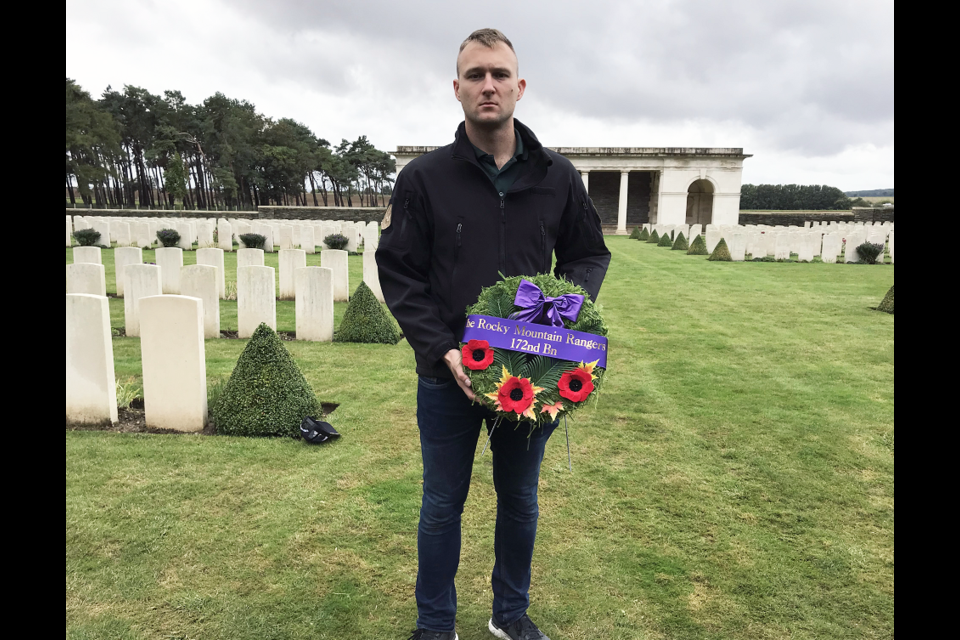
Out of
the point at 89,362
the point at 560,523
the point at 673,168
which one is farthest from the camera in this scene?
the point at 673,168

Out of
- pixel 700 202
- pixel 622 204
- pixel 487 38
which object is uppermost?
pixel 700 202

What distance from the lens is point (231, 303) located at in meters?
10.6

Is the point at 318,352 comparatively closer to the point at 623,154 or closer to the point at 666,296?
the point at 666,296

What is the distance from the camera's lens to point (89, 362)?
4.68m

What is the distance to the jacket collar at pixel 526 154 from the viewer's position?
2.16 meters

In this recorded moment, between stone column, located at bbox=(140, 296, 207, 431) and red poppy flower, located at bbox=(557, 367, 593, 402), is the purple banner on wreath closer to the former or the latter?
red poppy flower, located at bbox=(557, 367, 593, 402)

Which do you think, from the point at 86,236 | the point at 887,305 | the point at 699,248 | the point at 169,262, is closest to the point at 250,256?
the point at 169,262

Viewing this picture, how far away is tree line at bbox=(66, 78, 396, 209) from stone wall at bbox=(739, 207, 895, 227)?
115ft

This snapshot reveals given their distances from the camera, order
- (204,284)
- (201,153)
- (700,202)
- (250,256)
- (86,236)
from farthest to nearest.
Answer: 1. (201,153)
2. (700,202)
3. (86,236)
4. (250,256)
5. (204,284)

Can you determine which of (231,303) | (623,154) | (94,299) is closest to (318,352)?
(94,299)

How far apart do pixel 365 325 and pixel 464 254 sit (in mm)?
6069

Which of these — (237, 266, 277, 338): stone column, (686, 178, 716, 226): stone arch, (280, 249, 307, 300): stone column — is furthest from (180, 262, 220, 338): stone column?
(686, 178, 716, 226): stone arch

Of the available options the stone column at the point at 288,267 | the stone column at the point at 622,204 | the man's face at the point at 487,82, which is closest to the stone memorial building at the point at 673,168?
the stone column at the point at 622,204

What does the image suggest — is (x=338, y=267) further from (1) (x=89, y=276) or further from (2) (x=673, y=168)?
(2) (x=673, y=168)
